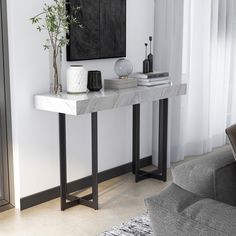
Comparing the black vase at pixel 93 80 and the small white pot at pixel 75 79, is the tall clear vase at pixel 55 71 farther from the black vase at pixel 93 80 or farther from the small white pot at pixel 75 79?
the black vase at pixel 93 80

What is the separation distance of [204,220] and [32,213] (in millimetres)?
2047

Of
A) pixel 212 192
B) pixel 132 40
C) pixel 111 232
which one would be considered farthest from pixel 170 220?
pixel 132 40

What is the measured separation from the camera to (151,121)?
4254 millimetres

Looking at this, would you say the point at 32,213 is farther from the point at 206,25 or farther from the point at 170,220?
the point at 206,25

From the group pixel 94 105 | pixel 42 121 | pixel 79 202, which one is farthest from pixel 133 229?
pixel 42 121

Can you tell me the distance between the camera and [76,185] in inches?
140

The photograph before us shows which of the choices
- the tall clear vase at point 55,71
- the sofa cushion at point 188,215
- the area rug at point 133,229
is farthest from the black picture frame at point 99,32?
the sofa cushion at point 188,215

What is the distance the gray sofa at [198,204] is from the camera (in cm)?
129

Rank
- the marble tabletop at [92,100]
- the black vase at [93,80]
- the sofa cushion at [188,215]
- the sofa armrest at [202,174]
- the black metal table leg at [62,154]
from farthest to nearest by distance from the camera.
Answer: the black vase at [93,80] → the black metal table leg at [62,154] → the marble tabletop at [92,100] → the sofa armrest at [202,174] → the sofa cushion at [188,215]

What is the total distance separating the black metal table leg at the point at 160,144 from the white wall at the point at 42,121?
0.14 metres

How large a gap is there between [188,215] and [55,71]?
6.50 ft

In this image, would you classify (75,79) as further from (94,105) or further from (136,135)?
(136,135)

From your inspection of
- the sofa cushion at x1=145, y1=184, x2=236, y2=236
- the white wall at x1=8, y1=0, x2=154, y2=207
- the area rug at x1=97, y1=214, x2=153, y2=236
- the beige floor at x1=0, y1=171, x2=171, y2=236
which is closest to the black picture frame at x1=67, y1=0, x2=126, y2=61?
the white wall at x1=8, y1=0, x2=154, y2=207

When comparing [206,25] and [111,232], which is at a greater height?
[206,25]
